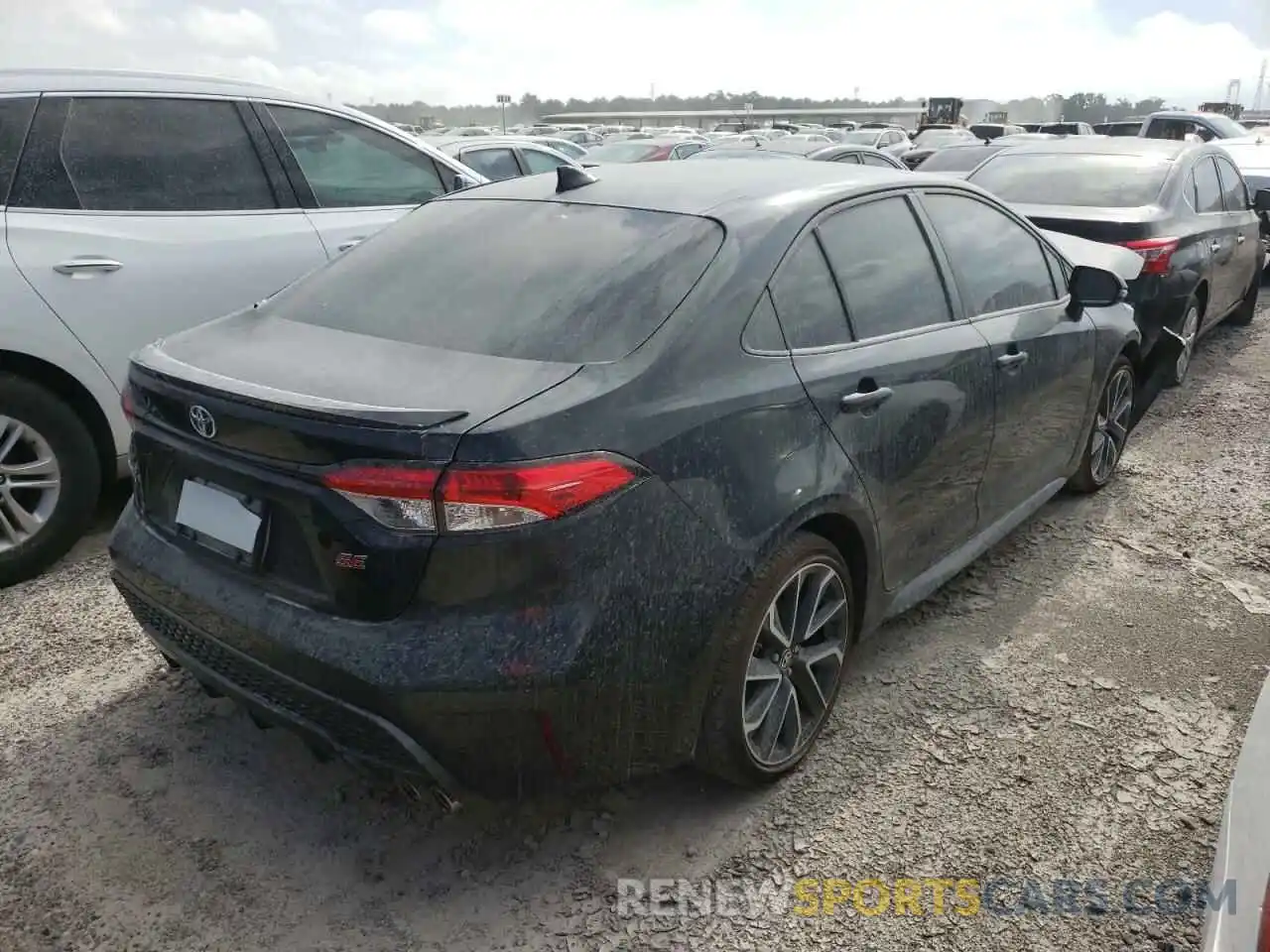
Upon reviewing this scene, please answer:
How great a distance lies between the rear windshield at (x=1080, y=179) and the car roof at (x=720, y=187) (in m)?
3.55

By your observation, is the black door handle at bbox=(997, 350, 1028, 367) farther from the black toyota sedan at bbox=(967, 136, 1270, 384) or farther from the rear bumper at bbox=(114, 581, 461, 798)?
the rear bumper at bbox=(114, 581, 461, 798)

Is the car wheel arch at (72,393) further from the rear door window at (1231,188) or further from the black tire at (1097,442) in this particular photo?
the rear door window at (1231,188)

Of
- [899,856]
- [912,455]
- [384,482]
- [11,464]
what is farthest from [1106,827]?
[11,464]

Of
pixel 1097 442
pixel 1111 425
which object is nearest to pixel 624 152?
pixel 1111 425

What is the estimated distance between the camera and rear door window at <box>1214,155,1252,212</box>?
721 cm

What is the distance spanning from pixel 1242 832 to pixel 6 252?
4072mm

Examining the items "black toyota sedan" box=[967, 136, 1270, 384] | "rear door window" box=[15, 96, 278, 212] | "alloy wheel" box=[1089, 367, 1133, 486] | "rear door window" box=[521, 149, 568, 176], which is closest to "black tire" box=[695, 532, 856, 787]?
"alloy wheel" box=[1089, 367, 1133, 486]

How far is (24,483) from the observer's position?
371cm

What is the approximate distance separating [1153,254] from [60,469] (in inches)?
228

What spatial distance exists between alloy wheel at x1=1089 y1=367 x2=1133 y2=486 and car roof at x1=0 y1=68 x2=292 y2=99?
13.0 feet

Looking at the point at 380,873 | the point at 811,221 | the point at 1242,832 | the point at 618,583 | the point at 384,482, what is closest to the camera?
the point at 1242,832

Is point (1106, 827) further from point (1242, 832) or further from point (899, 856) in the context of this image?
point (1242, 832)

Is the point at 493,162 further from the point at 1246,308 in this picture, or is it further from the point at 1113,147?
the point at 1246,308

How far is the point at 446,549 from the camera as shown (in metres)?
2.00
